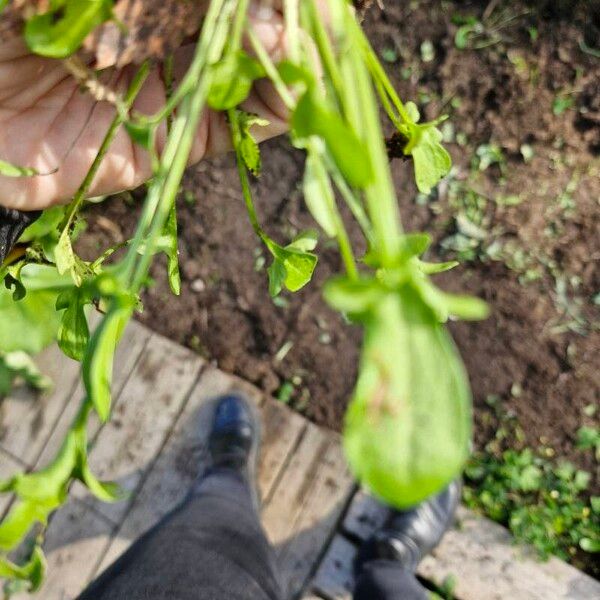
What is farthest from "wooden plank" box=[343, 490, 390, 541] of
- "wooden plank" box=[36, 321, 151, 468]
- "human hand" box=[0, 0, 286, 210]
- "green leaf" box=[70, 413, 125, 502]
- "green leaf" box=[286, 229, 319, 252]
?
"green leaf" box=[70, 413, 125, 502]

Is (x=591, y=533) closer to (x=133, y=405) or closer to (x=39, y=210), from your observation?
(x=133, y=405)

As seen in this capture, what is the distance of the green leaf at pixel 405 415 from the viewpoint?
0.98 feet

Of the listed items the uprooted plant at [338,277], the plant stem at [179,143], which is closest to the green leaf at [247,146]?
the uprooted plant at [338,277]

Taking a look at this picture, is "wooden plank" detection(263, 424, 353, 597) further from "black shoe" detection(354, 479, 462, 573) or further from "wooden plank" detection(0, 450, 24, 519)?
"wooden plank" detection(0, 450, 24, 519)

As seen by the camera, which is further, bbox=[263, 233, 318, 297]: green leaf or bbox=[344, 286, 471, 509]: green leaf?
bbox=[263, 233, 318, 297]: green leaf

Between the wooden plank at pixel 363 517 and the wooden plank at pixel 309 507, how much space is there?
3cm

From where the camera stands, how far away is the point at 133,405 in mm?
1839

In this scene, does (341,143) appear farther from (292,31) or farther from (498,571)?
(498,571)

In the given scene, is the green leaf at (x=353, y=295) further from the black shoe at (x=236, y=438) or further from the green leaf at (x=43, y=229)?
the black shoe at (x=236, y=438)

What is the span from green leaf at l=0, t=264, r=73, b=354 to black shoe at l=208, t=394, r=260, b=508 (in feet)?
3.46

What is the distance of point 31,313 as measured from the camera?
30.0 inches

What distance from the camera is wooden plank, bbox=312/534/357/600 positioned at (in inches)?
67.5

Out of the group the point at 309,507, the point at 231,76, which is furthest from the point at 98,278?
the point at 309,507

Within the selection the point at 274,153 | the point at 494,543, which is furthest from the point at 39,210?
the point at 494,543
